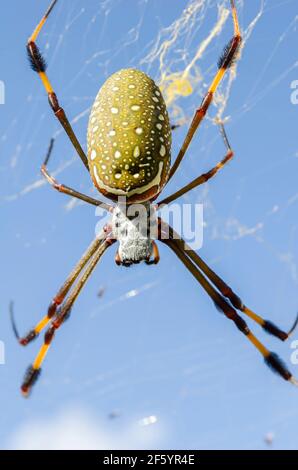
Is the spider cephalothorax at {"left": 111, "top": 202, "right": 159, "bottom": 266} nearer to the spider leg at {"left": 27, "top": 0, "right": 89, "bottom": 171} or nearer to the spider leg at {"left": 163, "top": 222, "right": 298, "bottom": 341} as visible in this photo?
the spider leg at {"left": 163, "top": 222, "right": 298, "bottom": 341}

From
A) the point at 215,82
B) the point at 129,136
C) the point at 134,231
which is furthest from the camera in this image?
the point at 134,231

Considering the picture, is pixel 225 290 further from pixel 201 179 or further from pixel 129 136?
pixel 129 136

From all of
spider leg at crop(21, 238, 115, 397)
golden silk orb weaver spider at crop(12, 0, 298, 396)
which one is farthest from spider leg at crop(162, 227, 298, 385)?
spider leg at crop(21, 238, 115, 397)

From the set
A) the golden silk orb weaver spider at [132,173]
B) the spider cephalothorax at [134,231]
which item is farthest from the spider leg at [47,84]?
the spider cephalothorax at [134,231]

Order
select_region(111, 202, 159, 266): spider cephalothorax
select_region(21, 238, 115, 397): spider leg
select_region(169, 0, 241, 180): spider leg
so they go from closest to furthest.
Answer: select_region(169, 0, 241, 180): spider leg → select_region(111, 202, 159, 266): spider cephalothorax → select_region(21, 238, 115, 397): spider leg

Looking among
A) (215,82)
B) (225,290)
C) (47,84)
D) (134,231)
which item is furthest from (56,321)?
(215,82)

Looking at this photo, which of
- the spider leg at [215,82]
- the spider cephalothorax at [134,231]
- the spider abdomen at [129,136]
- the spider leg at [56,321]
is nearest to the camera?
the spider abdomen at [129,136]

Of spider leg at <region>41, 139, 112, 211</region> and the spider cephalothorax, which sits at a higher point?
spider leg at <region>41, 139, 112, 211</region>

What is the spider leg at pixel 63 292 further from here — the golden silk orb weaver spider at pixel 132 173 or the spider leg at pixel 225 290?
the spider leg at pixel 225 290
